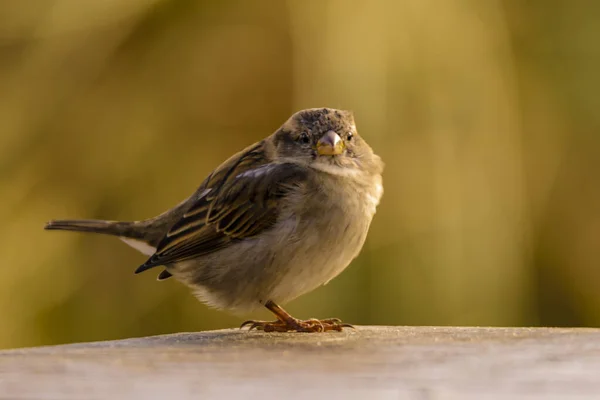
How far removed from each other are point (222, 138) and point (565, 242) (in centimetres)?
153

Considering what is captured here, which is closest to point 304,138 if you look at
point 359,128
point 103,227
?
point 359,128

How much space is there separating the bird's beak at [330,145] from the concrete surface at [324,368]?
1002 millimetres

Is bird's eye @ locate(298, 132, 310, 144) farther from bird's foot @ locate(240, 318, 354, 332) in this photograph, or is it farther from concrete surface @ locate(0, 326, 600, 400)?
concrete surface @ locate(0, 326, 600, 400)

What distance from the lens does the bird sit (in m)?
3.10

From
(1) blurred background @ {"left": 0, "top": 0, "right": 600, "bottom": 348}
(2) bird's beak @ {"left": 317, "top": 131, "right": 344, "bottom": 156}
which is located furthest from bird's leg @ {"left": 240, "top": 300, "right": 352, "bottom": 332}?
(1) blurred background @ {"left": 0, "top": 0, "right": 600, "bottom": 348}

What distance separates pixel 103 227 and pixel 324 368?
234 cm

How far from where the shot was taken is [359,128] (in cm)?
417

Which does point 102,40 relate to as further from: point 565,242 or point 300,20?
point 565,242

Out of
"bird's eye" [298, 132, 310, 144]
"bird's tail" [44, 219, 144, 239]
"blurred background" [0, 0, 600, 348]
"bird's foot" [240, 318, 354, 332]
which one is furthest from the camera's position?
"blurred background" [0, 0, 600, 348]

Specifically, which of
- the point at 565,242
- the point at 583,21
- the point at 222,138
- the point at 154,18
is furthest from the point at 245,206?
the point at 583,21

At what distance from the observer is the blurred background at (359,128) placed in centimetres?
411

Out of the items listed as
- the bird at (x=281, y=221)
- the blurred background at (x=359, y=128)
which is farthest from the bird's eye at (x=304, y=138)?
the blurred background at (x=359, y=128)

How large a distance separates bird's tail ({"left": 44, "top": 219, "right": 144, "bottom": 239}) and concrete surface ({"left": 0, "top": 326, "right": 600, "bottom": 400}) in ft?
5.33

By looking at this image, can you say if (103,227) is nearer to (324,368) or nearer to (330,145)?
(330,145)
